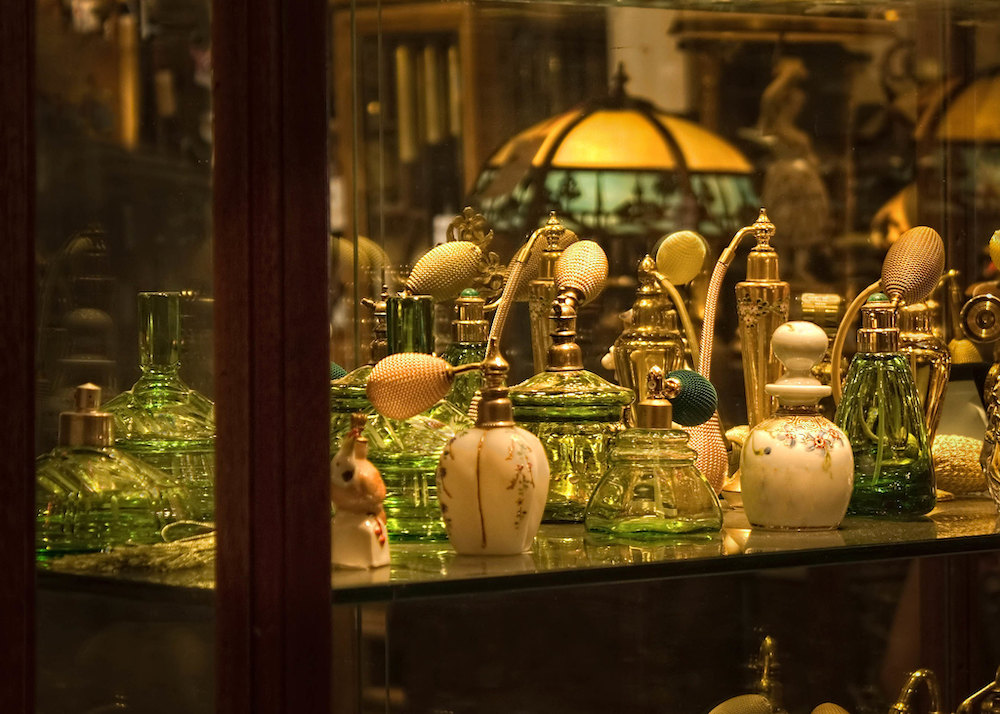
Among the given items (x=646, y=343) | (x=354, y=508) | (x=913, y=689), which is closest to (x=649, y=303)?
(x=646, y=343)

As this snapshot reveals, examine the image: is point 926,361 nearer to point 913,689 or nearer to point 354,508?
point 913,689

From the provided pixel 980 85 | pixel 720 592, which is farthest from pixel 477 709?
pixel 980 85

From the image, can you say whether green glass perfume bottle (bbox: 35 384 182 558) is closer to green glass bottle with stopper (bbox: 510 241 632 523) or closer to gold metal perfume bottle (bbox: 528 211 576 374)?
green glass bottle with stopper (bbox: 510 241 632 523)

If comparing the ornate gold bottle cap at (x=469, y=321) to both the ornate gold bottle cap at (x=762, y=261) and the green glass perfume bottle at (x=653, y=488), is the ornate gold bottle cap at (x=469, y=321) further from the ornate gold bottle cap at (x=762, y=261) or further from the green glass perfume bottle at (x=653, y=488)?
the ornate gold bottle cap at (x=762, y=261)

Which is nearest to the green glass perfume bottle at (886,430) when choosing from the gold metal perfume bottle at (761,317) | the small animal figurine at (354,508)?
the gold metal perfume bottle at (761,317)

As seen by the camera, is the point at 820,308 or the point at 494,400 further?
the point at 820,308

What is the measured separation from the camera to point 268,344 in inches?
34.1

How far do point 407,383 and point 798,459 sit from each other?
317mm

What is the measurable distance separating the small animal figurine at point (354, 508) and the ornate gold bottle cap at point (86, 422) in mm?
157

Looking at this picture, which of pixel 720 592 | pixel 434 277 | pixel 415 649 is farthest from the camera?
pixel 720 592

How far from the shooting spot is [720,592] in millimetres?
1609

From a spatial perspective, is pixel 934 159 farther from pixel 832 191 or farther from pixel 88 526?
pixel 88 526

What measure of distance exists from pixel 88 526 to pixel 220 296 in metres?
0.21

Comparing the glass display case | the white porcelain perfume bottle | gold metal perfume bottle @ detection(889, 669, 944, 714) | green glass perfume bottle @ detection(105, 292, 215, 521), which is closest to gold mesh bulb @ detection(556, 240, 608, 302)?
the glass display case
